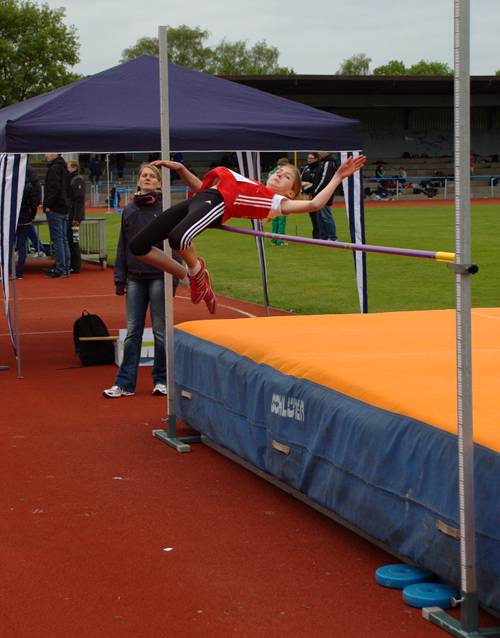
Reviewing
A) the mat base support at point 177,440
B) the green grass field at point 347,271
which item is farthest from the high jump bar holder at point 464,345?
the green grass field at point 347,271

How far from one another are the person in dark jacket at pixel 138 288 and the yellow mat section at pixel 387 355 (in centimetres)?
109

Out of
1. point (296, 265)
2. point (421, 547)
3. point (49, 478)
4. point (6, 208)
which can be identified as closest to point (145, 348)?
point (6, 208)

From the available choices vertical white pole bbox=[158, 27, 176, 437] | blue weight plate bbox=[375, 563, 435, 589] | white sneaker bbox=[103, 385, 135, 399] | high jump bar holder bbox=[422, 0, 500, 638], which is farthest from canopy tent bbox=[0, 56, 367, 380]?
high jump bar holder bbox=[422, 0, 500, 638]

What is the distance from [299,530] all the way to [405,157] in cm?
5270

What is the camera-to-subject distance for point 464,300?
4.14 meters

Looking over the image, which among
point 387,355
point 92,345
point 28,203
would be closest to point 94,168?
point 28,203

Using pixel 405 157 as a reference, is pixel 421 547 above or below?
below

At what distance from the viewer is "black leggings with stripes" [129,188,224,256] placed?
6.41 metres

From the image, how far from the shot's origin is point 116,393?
348 inches

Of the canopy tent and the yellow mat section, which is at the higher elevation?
the canopy tent

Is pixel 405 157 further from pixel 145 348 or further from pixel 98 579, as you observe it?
pixel 98 579

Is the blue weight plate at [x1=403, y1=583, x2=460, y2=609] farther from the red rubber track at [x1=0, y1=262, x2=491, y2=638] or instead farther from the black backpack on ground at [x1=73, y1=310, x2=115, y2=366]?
the black backpack on ground at [x1=73, y1=310, x2=115, y2=366]

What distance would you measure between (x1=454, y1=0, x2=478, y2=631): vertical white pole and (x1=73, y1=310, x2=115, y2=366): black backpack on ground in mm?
6673

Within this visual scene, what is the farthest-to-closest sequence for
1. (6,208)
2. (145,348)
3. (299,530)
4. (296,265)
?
1. (296,265)
2. (145,348)
3. (6,208)
4. (299,530)
